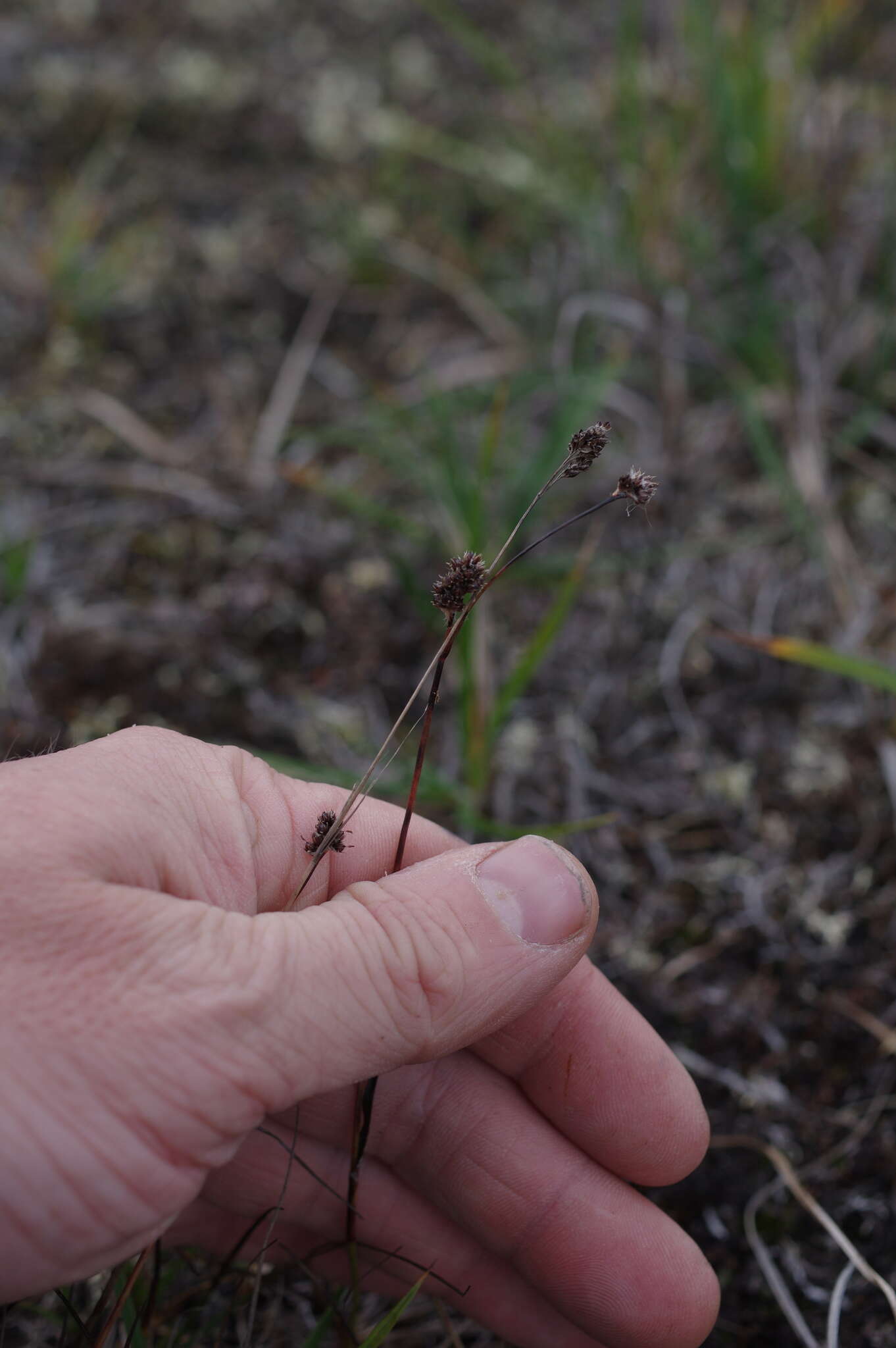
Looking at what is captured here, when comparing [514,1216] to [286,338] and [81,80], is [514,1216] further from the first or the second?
[81,80]

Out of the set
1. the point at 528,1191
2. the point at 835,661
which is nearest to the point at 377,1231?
the point at 528,1191

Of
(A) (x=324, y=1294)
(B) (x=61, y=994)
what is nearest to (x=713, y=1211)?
(A) (x=324, y=1294)

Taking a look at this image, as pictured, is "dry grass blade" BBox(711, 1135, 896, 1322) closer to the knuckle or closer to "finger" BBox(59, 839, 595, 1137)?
"finger" BBox(59, 839, 595, 1137)

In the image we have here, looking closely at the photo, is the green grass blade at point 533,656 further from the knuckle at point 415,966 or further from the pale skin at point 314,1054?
the knuckle at point 415,966

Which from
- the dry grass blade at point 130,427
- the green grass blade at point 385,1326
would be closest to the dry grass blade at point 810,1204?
the green grass blade at point 385,1326

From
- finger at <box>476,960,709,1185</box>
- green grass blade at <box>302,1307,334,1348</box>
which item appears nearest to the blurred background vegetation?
finger at <box>476,960,709,1185</box>

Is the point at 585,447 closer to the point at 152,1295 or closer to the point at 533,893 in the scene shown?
the point at 533,893

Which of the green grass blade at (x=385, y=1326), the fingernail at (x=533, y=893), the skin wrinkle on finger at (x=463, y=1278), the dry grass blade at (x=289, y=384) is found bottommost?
the skin wrinkle on finger at (x=463, y=1278)
